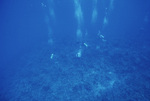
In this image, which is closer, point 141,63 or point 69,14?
point 141,63

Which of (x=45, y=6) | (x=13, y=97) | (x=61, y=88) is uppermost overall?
(x=61, y=88)

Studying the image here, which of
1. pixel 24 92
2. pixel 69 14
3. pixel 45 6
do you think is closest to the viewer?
pixel 24 92

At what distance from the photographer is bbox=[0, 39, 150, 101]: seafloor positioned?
7.08 m

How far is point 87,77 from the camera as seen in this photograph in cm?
840

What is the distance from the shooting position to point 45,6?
138 feet

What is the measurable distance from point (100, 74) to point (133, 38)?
7.19 m

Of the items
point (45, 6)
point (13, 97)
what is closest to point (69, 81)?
point (13, 97)

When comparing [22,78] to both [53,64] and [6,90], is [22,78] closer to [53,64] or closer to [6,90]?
[6,90]

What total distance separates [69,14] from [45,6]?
13.4m

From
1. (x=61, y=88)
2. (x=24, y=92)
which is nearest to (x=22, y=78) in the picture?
(x=24, y=92)

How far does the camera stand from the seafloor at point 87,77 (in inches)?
279

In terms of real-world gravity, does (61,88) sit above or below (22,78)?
above

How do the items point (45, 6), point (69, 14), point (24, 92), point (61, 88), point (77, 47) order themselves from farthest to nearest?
point (45, 6) < point (69, 14) < point (77, 47) < point (24, 92) < point (61, 88)

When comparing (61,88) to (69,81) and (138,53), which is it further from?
(138,53)
